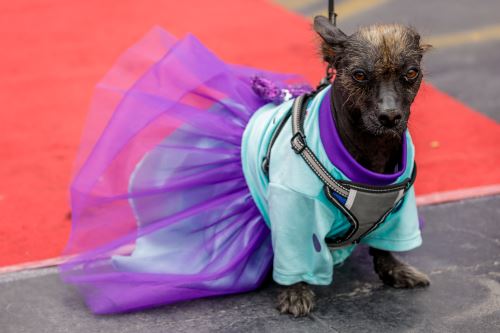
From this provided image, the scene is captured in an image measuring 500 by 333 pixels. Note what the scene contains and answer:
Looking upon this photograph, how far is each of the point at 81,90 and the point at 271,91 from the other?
9.91 feet

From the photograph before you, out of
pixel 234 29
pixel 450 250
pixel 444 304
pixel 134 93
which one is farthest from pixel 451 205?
pixel 234 29

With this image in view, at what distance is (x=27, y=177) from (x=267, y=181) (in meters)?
2.09

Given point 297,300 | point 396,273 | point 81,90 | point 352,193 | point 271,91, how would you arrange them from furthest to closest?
point 81,90
point 271,91
point 396,273
point 297,300
point 352,193

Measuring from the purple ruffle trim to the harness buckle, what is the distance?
1.90 ft

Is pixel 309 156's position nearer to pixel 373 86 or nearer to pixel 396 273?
pixel 373 86

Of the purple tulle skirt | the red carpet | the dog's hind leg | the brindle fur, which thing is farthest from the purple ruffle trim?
the dog's hind leg

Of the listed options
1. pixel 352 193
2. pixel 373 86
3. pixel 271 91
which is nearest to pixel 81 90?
pixel 271 91

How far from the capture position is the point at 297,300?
11.8ft

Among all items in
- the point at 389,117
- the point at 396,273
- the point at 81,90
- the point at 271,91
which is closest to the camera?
the point at 389,117

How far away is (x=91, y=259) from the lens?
12.5 ft

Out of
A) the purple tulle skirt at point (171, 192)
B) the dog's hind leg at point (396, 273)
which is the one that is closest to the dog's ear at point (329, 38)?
the purple tulle skirt at point (171, 192)

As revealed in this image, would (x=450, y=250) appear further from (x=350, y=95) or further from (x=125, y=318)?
(x=125, y=318)

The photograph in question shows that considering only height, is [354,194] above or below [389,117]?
below

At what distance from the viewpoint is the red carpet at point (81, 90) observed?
4.79 m
